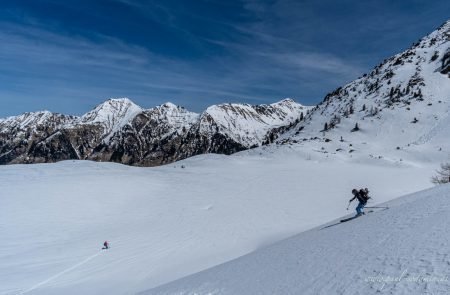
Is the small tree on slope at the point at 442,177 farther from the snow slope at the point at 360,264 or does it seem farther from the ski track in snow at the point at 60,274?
the ski track in snow at the point at 60,274

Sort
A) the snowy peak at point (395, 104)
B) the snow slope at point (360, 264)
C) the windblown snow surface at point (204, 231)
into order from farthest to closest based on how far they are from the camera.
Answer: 1. the snowy peak at point (395, 104)
2. the windblown snow surface at point (204, 231)
3. the snow slope at point (360, 264)

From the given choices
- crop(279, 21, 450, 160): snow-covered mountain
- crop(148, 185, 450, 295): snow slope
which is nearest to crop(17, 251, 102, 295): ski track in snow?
crop(148, 185, 450, 295): snow slope

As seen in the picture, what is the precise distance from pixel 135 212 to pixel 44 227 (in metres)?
7.17

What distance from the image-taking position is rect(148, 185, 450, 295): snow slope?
7.63 m

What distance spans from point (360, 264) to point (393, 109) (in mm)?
118240

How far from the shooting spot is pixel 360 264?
9.32 m

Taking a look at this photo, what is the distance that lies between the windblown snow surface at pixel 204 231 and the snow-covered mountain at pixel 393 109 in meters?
50.8

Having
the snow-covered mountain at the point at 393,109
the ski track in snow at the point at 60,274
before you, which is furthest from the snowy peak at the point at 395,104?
the ski track in snow at the point at 60,274

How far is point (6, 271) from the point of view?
695 inches

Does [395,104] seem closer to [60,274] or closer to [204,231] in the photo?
[204,231]

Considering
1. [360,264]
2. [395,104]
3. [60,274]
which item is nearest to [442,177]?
[360,264]

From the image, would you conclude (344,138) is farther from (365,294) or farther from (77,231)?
(365,294)

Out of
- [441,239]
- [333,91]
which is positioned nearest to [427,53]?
[333,91]

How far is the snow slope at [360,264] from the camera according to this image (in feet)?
25.0
